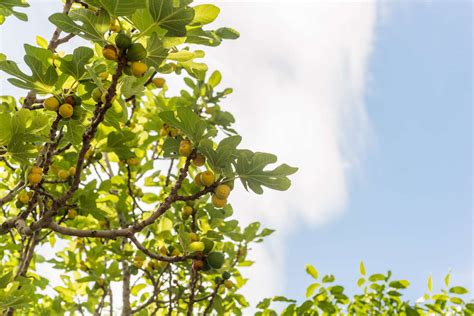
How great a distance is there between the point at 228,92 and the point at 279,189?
9.95ft

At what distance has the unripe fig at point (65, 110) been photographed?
8.04 ft

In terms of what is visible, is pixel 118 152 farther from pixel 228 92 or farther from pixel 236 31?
pixel 228 92

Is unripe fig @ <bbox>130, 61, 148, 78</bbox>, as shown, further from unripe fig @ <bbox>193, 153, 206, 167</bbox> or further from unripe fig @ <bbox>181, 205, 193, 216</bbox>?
unripe fig @ <bbox>181, 205, 193, 216</bbox>

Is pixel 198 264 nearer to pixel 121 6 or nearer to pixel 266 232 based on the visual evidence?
pixel 121 6

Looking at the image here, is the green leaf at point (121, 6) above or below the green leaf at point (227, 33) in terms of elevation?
below

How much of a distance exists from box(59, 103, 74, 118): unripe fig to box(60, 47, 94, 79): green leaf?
0.17 meters

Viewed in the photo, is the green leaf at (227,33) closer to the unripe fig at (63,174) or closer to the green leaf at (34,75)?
the green leaf at (34,75)

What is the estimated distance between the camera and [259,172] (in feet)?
8.09

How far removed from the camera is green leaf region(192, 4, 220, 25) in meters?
2.13

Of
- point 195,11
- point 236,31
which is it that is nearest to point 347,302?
point 236,31

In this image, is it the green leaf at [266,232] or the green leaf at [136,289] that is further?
the green leaf at [136,289]

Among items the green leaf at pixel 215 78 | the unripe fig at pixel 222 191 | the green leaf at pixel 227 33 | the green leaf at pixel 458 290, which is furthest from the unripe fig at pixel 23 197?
the green leaf at pixel 458 290

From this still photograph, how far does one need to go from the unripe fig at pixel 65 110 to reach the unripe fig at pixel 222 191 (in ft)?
3.07

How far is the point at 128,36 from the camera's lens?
Answer: 2090 mm
